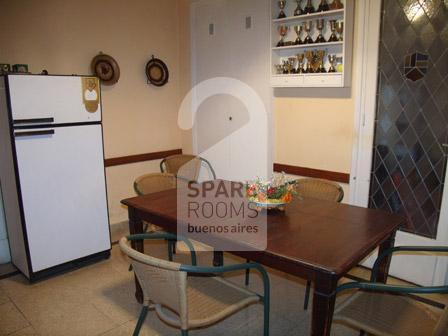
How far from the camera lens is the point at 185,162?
159 inches

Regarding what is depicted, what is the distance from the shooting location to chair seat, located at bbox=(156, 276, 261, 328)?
1.76 m

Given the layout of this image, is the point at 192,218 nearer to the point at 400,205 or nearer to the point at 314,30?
the point at 400,205

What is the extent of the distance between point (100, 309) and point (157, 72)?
105 inches

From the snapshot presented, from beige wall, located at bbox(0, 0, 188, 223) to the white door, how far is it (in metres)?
0.34

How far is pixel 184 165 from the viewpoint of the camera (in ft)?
13.2

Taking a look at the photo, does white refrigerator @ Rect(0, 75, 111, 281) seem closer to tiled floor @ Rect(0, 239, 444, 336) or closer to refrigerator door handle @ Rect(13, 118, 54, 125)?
refrigerator door handle @ Rect(13, 118, 54, 125)

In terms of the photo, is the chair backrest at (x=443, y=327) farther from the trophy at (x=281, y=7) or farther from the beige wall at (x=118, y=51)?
the beige wall at (x=118, y=51)

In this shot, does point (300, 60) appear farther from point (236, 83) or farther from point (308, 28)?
point (236, 83)

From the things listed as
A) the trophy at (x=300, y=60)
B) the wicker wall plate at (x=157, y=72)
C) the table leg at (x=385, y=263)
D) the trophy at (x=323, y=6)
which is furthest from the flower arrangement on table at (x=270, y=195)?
the wicker wall plate at (x=157, y=72)

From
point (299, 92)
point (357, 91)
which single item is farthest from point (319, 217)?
point (299, 92)

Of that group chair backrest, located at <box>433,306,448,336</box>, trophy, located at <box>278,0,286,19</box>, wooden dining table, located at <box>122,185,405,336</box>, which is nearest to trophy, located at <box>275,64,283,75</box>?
trophy, located at <box>278,0,286,19</box>

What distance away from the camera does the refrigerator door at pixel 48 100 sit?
2615mm

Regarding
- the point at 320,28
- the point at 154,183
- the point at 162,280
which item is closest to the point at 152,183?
the point at 154,183

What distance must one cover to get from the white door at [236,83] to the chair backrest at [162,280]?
2.21 meters
